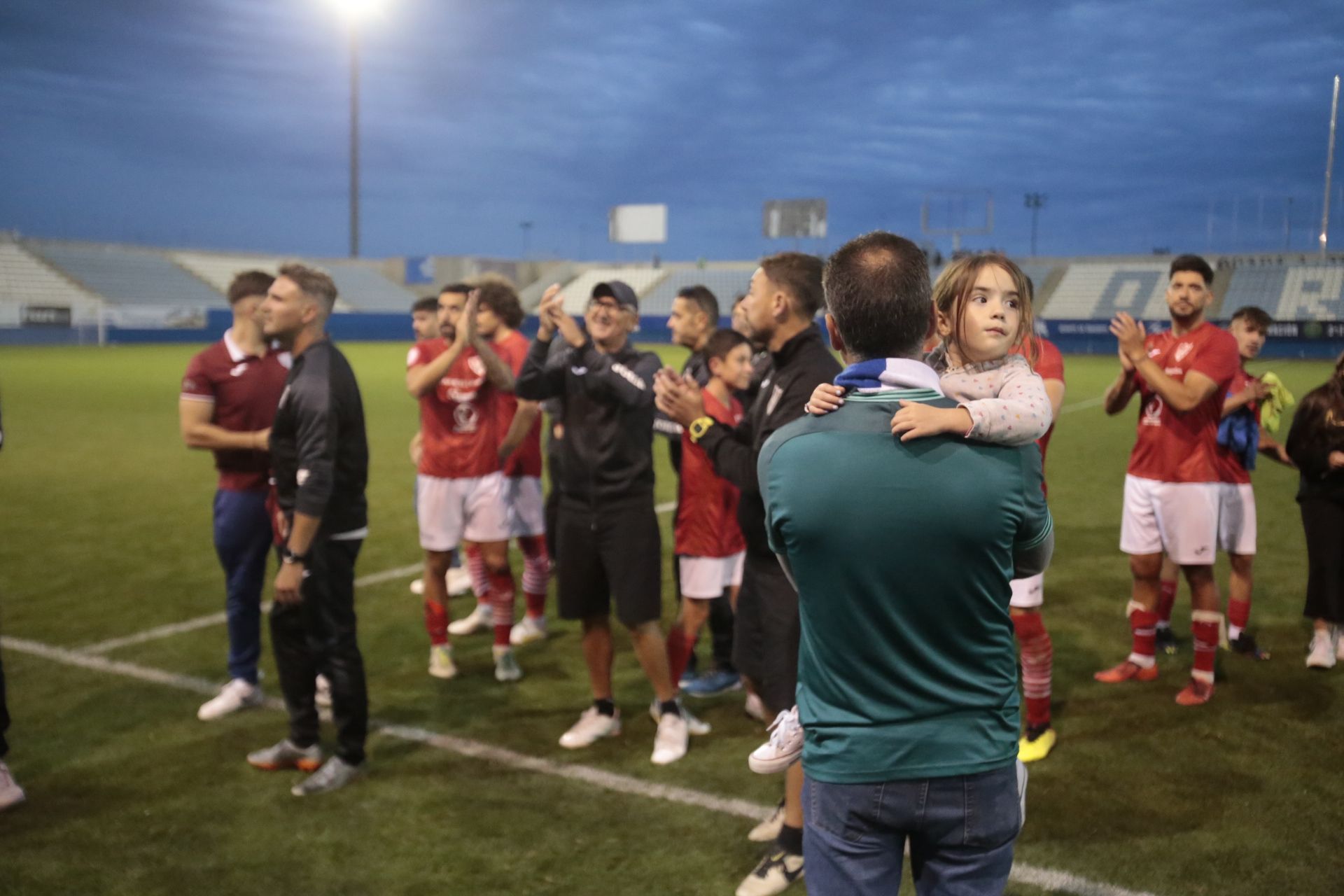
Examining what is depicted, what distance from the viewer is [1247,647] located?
6605mm

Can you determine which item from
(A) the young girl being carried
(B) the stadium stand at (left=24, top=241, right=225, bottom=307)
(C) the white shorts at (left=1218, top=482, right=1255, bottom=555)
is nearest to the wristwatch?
(A) the young girl being carried

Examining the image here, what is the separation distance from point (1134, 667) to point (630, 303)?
3.63 m

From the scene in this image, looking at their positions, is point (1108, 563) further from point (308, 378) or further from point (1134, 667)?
point (308, 378)

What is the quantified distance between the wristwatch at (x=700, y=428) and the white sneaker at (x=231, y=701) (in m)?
3.40

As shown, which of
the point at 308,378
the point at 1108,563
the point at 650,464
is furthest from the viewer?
the point at 1108,563

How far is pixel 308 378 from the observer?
14.9 feet

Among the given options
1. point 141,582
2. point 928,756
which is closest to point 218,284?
point 141,582

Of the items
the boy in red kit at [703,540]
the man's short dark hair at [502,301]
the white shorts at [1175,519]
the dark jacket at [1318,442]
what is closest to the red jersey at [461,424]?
the man's short dark hair at [502,301]

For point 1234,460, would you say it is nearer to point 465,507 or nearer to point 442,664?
point 465,507

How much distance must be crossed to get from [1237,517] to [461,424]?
466cm

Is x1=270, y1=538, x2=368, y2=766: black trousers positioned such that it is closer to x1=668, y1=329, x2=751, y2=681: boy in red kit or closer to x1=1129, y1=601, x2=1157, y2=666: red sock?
x1=668, y1=329, x2=751, y2=681: boy in red kit

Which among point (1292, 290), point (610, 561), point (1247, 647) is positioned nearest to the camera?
point (610, 561)

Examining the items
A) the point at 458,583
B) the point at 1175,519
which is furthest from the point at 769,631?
the point at 458,583

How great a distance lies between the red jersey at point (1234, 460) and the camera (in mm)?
6359
